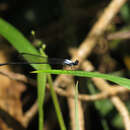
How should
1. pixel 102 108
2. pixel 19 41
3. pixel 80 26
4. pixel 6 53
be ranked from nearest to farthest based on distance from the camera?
A: pixel 19 41 → pixel 102 108 → pixel 6 53 → pixel 80 26

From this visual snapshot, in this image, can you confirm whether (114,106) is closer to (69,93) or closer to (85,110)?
(85,110)

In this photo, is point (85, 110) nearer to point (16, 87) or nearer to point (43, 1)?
point (16, 87)

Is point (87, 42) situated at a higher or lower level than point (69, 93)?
higher

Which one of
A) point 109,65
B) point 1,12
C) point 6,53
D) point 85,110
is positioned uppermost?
point 1,12

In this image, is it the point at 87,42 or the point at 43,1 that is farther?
the point at 43,1

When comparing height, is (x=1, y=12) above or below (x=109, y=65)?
above

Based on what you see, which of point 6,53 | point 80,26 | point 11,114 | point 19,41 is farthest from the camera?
point 80,26

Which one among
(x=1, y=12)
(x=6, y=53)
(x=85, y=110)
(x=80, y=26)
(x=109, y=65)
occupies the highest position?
(x=1, y=12)

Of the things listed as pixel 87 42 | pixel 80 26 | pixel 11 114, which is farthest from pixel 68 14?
pixel 11 114

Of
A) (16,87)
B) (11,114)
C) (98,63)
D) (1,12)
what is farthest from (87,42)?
(1,12)
